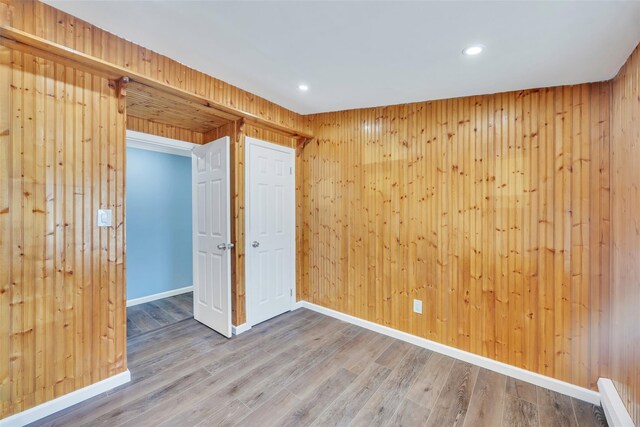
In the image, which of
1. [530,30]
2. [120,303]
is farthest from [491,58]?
[120,303]

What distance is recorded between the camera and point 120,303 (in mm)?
1991

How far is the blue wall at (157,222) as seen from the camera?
148 inches

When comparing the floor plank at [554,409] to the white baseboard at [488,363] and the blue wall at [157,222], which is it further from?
the blue wall at [157,222]

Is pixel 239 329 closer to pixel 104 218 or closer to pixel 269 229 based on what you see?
pixel 269 229

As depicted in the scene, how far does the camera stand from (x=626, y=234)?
169 centimetres

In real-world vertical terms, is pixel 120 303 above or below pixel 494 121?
below

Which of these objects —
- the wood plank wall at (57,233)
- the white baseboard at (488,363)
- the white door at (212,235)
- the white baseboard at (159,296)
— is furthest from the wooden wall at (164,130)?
the white baseboard at (488,363)

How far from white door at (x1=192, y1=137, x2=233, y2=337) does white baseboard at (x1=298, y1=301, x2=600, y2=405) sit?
1396mm

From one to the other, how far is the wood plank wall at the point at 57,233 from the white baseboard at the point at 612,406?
11.0ft

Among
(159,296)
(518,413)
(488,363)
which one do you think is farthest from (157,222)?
(518,413)

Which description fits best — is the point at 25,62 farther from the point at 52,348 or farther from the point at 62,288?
the point at 52,348

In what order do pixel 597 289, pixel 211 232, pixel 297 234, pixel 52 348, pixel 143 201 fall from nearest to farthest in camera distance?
pixel 52 348 → pixel 597 289 → pixel 211 232 → pixel 297 234 → pixel 143 201

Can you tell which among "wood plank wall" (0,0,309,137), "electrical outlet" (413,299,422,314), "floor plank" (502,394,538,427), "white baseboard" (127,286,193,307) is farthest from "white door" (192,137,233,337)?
"floor plank" (502,394,538,427)

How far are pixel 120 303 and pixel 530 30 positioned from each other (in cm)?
325
